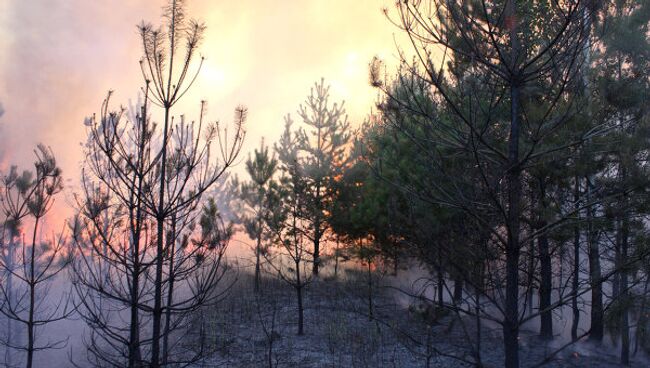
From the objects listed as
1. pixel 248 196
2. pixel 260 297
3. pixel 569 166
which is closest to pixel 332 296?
pixel 260 297

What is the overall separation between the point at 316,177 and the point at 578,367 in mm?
12963

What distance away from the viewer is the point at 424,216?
666cm

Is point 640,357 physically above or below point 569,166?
below

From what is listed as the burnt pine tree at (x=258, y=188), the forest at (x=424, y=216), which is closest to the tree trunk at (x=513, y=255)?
the forest at (x=424, y=216)

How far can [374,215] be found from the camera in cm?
1688

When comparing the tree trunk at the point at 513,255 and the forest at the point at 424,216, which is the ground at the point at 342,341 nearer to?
the forest at the point at 424,216

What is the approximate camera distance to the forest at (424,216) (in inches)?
138

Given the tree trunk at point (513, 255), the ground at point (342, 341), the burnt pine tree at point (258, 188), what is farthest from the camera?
the burnt pine tree at point (258, 188)

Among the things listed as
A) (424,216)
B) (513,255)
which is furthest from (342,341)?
(513,255)

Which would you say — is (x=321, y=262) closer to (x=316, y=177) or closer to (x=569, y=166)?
(x=316, y=177)

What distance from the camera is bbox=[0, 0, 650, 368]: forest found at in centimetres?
352

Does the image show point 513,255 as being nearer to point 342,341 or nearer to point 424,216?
point 424,216

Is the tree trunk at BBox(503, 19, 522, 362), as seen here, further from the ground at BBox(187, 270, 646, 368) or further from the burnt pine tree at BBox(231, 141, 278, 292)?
the burnt pine tree at BBox(231, 141, 278, 292)

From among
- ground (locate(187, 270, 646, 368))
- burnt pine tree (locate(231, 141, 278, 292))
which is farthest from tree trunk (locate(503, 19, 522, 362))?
burnt pine tree (locate(231, 141, 278, 292))
